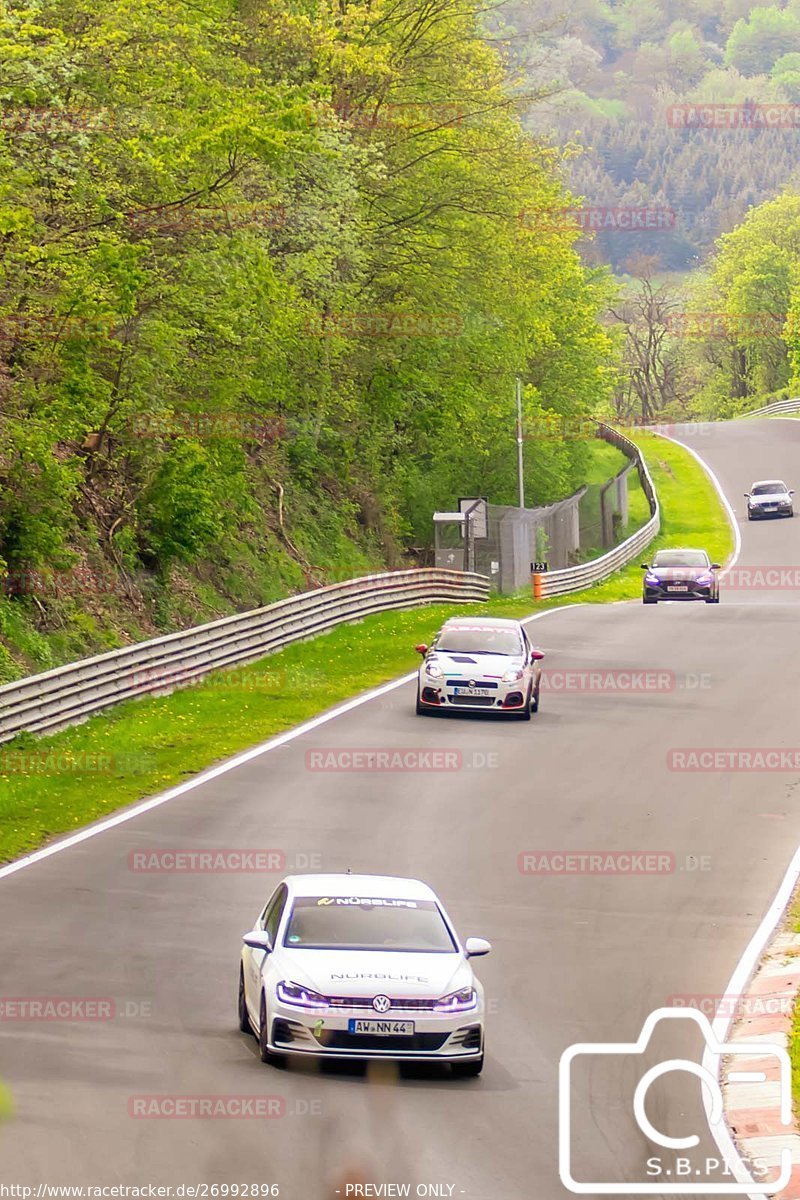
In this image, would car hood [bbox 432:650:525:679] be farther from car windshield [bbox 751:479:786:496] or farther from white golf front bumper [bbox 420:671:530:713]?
car windshield [bbox 751:479:786:496]

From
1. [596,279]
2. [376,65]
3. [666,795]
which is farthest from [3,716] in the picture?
[596,279]

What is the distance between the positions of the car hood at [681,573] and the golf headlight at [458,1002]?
3765 centimetres

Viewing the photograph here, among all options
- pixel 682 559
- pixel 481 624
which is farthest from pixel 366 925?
pixel 682 559

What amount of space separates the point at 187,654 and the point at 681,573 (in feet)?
69.0

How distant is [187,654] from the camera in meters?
31.5

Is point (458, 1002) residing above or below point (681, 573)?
above

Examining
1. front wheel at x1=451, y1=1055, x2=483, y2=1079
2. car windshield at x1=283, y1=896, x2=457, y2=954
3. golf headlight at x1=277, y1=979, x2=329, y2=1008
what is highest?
car windshield at x1=283, y1=896, x2=457, y2=954

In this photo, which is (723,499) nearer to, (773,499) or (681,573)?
(773,499)

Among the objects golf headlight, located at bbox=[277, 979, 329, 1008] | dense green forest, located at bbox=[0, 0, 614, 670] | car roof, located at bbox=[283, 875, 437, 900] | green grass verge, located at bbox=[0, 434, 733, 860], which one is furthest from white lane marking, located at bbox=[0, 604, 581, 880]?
golf headlight, located at bbox=[277, 979, 329, 1008]

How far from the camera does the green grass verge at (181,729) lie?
22.1 meters

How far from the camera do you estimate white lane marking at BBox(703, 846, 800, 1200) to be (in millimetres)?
10463

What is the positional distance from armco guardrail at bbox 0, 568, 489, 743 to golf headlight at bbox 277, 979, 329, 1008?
14028mm

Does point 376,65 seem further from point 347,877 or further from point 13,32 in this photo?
point 347,877

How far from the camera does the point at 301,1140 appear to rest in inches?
399
